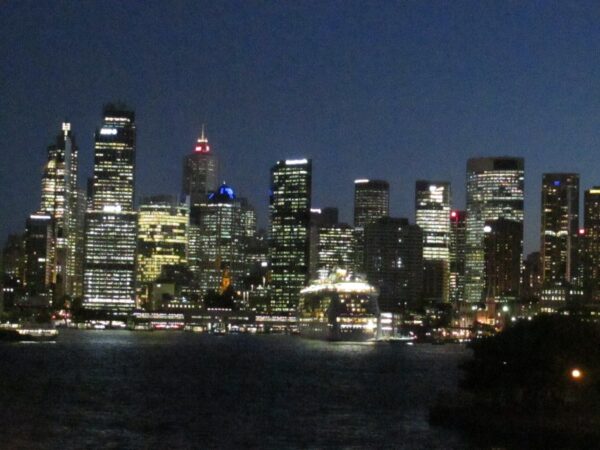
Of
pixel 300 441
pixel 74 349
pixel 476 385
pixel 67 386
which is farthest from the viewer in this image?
pixel 74 349

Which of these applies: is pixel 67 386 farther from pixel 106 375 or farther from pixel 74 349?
pixel 74 349

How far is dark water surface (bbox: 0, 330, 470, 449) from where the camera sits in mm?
63750

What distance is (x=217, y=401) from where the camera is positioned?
8606 centimetres

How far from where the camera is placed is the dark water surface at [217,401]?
209ft

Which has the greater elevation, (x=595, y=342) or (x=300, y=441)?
(x=595, y=342)

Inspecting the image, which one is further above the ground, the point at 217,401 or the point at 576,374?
the point at 576,374

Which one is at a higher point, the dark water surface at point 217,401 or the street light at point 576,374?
the street light at point 576,374

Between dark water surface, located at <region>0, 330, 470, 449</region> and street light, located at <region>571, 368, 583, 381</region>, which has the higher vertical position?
street light, located at <region>571, 368, 583, 381</region>

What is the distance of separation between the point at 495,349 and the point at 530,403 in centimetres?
405

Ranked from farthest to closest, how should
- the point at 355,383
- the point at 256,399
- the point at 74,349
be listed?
the point at 74,349 < the point at 355,383 < the point at 256,399

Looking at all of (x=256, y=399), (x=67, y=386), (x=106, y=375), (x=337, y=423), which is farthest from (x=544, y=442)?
(x=106, y=375)

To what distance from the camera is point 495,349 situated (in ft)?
227

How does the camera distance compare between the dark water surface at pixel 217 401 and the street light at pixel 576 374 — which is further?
the street light at pixel 576 374

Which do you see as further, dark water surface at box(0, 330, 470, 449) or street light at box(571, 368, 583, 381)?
street light at box(571, 368, 583, 381)
